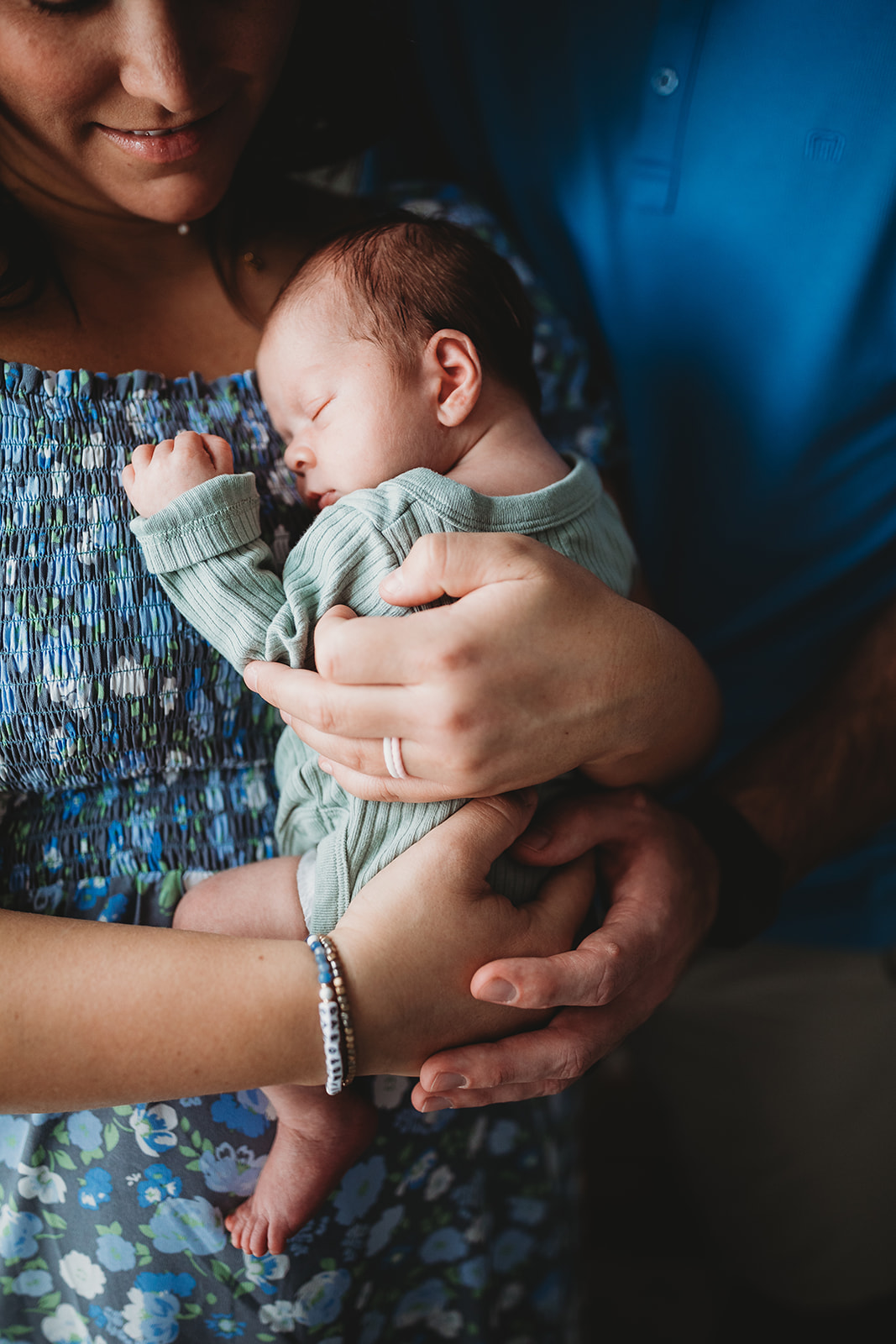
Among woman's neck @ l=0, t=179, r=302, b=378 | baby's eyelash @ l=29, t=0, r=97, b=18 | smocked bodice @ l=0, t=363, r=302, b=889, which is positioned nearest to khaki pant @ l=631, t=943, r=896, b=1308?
smocked bodice @ l=0, t=363, r=302, b=889

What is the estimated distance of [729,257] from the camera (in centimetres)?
135

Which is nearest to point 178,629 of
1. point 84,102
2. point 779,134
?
point 84,102

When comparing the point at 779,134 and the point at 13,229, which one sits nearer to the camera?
the point at 13,229

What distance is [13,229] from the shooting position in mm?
1077

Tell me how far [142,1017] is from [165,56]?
37.8 inches

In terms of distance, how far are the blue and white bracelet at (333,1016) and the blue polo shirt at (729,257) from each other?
0.95 meters

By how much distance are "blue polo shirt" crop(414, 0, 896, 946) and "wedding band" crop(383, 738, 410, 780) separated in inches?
32.8

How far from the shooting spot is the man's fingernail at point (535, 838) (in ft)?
3.36

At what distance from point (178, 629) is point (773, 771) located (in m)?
0.92

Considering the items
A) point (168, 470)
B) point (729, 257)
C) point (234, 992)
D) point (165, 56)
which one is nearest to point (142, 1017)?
point (234, 992)

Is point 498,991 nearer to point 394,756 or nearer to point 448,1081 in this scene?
point 448,1081

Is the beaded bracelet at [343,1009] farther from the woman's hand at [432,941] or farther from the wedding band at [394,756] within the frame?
the wedding band at [394,756]

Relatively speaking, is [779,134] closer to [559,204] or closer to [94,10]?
[559,204]

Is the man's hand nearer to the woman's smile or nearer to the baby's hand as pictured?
the baby's hand
